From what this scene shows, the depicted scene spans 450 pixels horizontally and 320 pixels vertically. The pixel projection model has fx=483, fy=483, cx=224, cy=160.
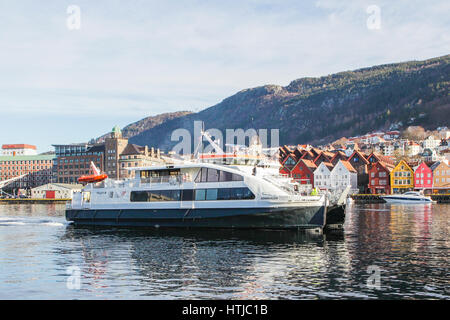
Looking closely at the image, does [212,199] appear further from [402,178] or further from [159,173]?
[402,178]

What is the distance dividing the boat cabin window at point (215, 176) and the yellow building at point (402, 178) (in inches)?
3509

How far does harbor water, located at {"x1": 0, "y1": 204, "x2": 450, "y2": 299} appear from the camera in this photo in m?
18.6

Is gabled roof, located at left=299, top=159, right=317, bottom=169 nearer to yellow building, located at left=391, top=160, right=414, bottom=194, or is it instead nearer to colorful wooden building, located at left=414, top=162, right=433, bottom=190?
yellow building, located at left=391, top=160, right=414, bottom=194

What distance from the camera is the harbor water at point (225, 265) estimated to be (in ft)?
61.1

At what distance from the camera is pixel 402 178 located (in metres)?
116

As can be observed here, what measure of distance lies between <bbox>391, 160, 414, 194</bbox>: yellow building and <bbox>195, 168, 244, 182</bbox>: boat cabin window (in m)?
89.1

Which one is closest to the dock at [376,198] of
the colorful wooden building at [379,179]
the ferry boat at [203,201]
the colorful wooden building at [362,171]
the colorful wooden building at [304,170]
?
the colorful wooden building at [379,179]

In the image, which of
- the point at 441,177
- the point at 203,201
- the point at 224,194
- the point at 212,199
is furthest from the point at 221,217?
the point at 441,177

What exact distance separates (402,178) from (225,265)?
102 m

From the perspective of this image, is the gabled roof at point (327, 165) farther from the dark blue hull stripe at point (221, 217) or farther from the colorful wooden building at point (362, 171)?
the dark blue hull stripe at point (221, 217)

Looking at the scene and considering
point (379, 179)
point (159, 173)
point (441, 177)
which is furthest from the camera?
point (379, 179)

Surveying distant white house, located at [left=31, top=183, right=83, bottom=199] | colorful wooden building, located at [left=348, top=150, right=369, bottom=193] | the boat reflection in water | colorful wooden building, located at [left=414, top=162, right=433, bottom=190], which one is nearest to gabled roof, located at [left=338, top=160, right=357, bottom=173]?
colorful wooden building, located at [left=348, top=150, right=369, bottom=193]
